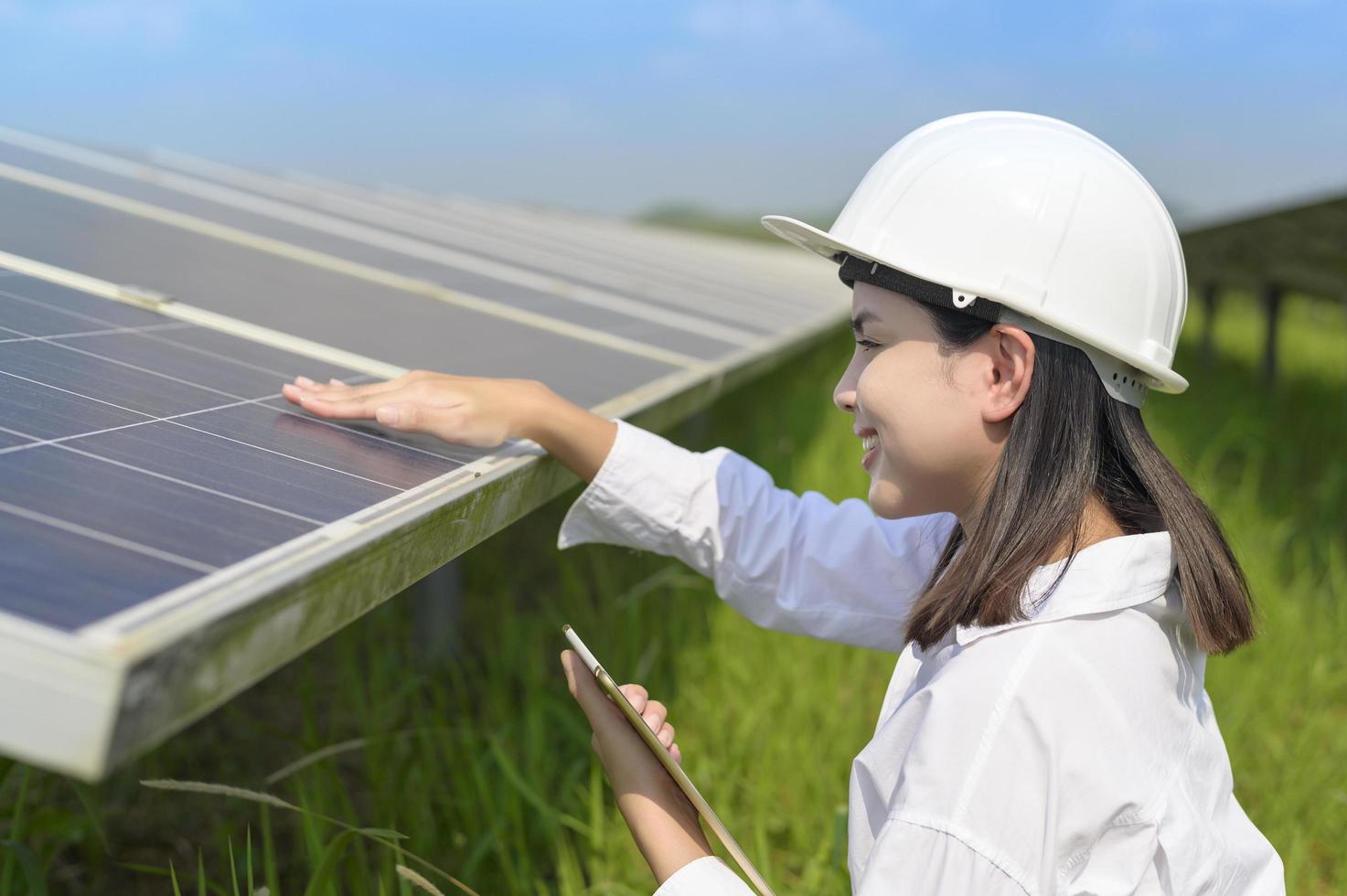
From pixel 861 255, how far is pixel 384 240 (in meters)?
3.83

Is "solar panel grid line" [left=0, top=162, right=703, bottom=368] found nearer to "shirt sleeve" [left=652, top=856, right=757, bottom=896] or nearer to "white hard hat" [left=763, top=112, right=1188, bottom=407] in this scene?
"white hard hat" [left=763, top=112, right=1188, bottom=407]

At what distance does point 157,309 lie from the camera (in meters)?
2.53

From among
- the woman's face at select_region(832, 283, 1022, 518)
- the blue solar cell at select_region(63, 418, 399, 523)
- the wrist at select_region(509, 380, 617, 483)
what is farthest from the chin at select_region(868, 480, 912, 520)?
the blue solar cell at select_region(63, 418, 399, 523)

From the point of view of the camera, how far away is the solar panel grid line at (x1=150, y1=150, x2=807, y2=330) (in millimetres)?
6188

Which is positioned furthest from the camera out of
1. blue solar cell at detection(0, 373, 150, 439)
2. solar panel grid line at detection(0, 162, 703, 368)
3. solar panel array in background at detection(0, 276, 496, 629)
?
solar panel grid line at detection(0, 162, 703, 368)

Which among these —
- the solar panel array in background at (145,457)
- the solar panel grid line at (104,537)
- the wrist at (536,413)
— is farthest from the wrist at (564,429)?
the solar panel grid line at (104,537)

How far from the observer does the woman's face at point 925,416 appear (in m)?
1.81

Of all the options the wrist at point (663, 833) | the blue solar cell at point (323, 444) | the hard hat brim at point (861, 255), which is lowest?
the wrist at point (663, 833)

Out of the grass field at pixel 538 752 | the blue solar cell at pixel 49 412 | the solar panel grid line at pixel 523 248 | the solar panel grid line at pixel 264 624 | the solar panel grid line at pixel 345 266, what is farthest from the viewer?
the solar panel grid line at pixel 523 248

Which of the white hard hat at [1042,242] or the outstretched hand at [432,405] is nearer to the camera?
the white hard hat at [1042,242]

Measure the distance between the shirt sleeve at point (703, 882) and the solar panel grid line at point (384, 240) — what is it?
304 centimetres

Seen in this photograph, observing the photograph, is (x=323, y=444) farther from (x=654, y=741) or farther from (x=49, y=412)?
(x=654, y=741)

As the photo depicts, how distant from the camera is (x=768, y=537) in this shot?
7.99 feet

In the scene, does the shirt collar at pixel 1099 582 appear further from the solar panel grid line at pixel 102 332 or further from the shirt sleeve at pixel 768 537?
the solar panel grid line at pixel 102 332
